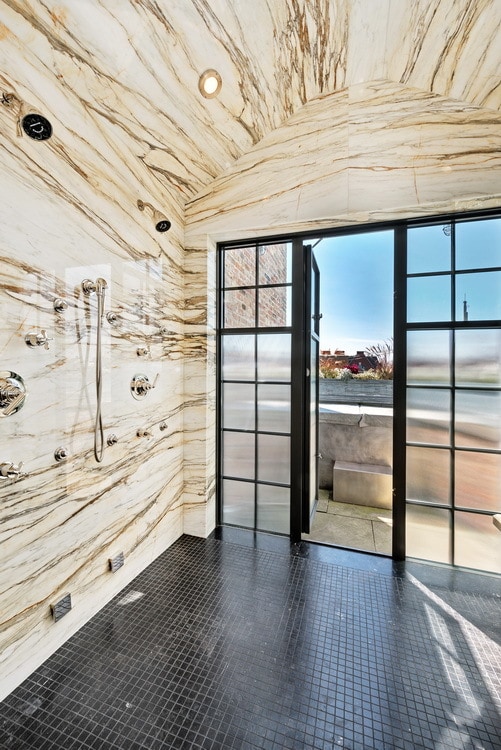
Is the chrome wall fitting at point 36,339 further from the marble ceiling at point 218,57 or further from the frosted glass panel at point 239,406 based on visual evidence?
the frosted glass panel at point 239,406

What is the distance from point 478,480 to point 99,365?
7.26ft

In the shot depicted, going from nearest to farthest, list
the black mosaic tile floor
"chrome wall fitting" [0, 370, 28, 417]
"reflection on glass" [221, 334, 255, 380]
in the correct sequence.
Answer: the black mosaic tile floor, "chrome wall fitting" [0, 370, 28, 417], "reflection on glass" [221, 334, 255, 380]

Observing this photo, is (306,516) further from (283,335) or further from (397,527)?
(283,335)

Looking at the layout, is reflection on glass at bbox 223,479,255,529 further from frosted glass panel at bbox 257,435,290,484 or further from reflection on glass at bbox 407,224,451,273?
reflection on glass at bbox 407,224,451,273

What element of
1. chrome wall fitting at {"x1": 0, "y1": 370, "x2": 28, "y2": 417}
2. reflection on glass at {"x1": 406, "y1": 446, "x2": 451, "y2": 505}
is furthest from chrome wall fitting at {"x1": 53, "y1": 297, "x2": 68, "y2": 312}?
reflection on glass at {"x1": 406, "y1": 446, "x2": 451, "y2": 505}

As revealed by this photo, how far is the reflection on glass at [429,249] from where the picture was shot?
195 centimetres

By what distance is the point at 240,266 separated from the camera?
2.41 m

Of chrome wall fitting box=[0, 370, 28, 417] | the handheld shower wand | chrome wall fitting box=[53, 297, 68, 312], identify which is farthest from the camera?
the handheld shower wand

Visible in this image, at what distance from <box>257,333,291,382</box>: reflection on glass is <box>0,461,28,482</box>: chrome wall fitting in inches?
59.2

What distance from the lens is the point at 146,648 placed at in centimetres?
141

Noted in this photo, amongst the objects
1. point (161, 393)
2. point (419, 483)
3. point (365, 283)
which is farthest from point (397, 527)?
point (365, 283)

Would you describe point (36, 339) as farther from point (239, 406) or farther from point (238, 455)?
point (238, 455)

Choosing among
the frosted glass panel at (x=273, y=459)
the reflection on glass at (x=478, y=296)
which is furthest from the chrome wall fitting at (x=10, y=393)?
the reflection on glass at (x=478, y=296)

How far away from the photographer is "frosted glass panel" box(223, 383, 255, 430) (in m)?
2.39
